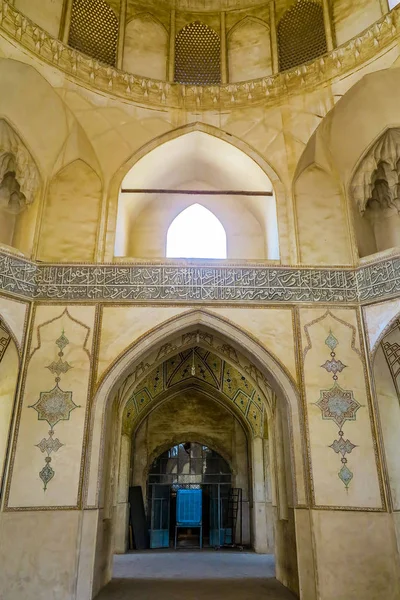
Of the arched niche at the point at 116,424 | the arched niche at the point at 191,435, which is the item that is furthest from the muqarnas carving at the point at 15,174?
the arched niche at the point at 191,435

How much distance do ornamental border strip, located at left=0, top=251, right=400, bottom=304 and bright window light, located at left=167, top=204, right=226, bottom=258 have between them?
4.96 ft

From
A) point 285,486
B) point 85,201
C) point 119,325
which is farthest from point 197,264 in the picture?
point 285,486

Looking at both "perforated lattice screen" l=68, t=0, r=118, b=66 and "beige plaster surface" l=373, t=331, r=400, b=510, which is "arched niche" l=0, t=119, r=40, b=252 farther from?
"beige plaster surface" l=373, t=331, r=400, b=510

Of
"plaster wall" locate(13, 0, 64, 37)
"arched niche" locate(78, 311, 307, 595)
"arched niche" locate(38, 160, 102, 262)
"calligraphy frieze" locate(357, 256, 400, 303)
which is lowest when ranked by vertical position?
"arched niche" locate(78, 311, 307, 595)

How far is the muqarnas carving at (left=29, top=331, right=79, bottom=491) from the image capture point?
611 cm

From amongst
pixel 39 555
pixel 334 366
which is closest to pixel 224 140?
pixel 334 366

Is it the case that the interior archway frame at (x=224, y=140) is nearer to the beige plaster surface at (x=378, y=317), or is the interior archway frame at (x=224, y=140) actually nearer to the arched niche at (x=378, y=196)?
the arched niche at (x=378, y=196)

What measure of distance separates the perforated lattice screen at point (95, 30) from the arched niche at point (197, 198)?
1922 mm

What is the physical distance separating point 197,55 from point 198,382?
22.1 feet

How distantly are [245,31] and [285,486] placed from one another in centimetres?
781

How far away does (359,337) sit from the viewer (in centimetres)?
673

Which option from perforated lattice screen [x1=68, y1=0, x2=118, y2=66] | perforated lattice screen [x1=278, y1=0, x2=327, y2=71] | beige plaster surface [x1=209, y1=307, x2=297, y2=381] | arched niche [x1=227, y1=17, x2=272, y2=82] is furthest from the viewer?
arched niche [x1=227, y1=17, x2=272, y2=82]

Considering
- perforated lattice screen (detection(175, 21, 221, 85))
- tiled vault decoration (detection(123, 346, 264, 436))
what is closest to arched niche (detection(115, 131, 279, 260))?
perforated lattice screen (detection(175, 21, 221, 85))

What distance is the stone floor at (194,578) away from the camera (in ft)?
20.3
